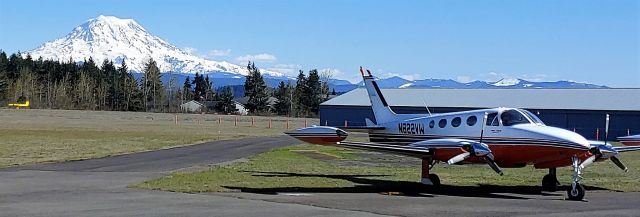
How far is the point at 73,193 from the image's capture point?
18.9m

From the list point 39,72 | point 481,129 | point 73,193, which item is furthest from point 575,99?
point 39,72

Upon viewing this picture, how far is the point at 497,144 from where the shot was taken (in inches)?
794

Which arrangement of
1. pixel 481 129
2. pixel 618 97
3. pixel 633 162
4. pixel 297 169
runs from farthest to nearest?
pixel 618 97
pixel 633 162
pixel 297 169
pixel 481 129

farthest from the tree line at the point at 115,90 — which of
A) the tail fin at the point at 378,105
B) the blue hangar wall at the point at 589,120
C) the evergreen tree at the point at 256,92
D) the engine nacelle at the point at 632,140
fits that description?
the engine nacelle at the point at 632,140

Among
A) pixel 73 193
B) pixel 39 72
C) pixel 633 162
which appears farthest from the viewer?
pixel 39 72

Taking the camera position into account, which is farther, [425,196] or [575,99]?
[575,99]

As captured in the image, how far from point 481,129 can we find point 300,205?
6.10 meters

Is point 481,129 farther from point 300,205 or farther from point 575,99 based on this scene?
point 575,99

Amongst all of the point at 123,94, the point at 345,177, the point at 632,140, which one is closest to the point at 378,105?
the point at 345,177

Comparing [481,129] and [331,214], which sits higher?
[481,129]

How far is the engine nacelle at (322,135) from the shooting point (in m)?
21.5

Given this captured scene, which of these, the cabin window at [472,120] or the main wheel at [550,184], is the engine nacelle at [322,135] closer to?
the cabin window at [472,120]

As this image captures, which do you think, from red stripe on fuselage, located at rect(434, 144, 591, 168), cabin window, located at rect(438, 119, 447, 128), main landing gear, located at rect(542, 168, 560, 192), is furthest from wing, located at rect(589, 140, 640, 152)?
cabin window, located at rect(438, 119, 447, 128)

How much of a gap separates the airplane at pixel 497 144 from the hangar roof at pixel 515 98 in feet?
150
